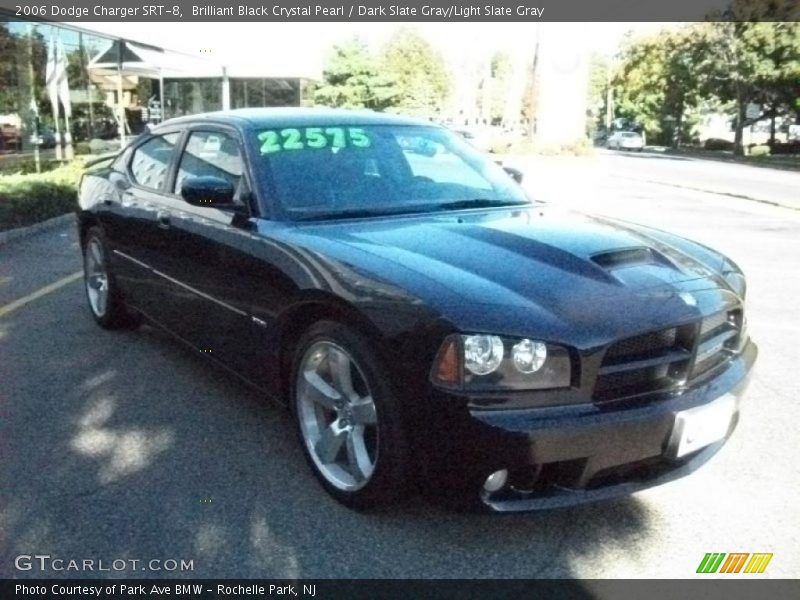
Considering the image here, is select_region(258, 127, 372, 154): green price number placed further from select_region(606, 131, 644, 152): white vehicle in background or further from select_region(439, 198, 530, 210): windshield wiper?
select_region(606, 131, 644, 152): white vehicle in background

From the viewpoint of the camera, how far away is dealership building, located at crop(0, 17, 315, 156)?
55.7ft

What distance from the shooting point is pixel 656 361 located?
116 inches

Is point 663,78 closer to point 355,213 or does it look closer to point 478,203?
point 478,203

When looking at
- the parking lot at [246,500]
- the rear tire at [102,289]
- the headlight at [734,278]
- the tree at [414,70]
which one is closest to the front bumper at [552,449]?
the parking lot at [246,500]

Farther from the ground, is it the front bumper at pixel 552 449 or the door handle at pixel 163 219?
the door handle at pixel 163 219

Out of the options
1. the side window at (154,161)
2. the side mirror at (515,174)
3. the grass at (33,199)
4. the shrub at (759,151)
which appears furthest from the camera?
the shrub at (759,151)

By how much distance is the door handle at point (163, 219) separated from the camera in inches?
183

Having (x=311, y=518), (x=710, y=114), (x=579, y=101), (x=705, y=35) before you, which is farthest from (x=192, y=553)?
(x=710, y=114)

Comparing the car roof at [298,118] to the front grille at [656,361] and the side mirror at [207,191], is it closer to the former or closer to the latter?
the side mirror at [207,191]

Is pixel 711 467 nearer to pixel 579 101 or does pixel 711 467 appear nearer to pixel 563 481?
pixel 563 481

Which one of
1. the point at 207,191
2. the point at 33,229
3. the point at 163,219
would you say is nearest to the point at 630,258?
the point at 207,191

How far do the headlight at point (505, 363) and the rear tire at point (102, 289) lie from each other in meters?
3.49

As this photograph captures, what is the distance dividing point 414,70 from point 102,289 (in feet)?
207

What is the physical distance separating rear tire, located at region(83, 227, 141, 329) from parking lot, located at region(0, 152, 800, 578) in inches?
10.3
